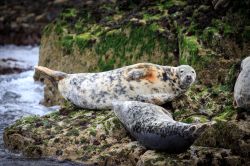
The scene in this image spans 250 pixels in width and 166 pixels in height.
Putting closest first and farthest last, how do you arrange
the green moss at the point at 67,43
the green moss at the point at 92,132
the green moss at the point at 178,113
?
the green moss at the point at 92,132 → the green moss at the point at 178,113 → the green moss at the point at 67,43

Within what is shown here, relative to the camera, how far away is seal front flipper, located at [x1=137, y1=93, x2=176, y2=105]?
793cm

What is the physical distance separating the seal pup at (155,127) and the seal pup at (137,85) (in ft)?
2.00

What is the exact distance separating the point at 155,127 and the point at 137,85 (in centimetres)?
162

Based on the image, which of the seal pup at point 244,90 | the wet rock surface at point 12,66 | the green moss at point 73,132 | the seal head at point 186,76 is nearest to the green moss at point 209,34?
the seal head at point 186,76

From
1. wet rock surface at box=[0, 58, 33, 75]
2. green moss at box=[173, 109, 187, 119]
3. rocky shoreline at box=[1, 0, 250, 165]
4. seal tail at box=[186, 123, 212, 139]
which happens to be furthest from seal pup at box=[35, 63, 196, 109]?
wet rock surface at box=[0, 58, 33, 75]

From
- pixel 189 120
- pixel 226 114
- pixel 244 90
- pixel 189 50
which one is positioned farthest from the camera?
pixel 189 50

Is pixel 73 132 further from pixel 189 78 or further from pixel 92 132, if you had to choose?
pixel 189 78

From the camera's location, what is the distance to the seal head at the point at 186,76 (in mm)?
8008

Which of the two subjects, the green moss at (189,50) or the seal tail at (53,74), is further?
the green moss at (189,50)

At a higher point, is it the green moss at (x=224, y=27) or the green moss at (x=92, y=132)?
the green moss at (x=224, y=27)

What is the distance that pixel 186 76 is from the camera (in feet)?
26.3

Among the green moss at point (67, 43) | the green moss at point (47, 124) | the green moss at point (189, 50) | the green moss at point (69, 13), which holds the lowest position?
the green moss at point (47, 124)

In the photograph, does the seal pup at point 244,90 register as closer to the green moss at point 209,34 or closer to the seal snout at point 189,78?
the seal snout at point 189,78

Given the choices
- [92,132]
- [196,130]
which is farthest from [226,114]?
[92,132]
